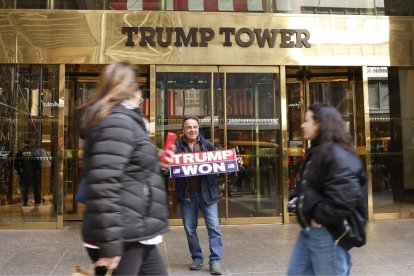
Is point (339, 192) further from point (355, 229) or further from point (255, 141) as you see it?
point (255, 141)

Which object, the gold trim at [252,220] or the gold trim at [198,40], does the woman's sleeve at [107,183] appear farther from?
the gold trim at [252,220]

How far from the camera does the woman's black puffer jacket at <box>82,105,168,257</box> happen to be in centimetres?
247

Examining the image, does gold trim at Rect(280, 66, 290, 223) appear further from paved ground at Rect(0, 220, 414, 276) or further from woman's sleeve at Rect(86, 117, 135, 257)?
woman's sleeve at Rect(86, 117, 135, 257)

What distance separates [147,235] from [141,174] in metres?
0.35

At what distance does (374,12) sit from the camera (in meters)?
9.64

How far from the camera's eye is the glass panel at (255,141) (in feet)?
30.1

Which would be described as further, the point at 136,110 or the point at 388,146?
the point at 388,146

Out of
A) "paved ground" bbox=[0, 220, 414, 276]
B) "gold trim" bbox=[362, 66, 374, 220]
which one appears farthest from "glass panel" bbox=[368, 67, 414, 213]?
"paved ground" bbox=[0, 220, 414, 276]

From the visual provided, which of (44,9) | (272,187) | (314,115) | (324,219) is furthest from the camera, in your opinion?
(272,187)

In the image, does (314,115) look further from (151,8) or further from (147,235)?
(151,8)

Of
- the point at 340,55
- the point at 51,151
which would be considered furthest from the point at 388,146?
the point at 51,151

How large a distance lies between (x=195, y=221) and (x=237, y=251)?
1245 millimetres

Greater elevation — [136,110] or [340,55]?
[340,55]

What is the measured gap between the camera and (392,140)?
966 centimetres
